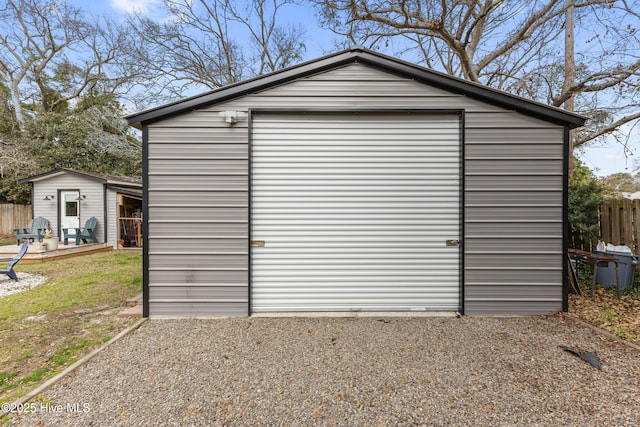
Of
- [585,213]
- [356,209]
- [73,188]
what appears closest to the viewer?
[356,209]

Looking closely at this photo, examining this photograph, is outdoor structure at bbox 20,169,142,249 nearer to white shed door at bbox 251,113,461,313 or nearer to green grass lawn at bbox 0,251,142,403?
green grass lawn at bbox 0,251,142,403

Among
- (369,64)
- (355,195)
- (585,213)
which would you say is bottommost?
(585,213)

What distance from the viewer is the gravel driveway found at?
2195mm

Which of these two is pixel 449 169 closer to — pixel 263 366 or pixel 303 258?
pixel 303 258

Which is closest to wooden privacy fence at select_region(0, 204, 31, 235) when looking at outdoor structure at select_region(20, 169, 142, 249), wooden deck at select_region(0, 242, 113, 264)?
outdoor structure at select_region(20, 169, 142, 249)

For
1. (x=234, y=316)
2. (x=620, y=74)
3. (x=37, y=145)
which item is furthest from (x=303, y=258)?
(x=37, y=145)

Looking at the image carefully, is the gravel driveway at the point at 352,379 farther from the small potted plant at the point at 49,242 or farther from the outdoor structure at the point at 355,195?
the small potted plant at the point at 49,242

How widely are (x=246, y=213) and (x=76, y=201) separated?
11.3 metres

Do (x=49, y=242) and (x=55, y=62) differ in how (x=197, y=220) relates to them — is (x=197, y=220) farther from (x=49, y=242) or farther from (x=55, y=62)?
(x=55, y=62)

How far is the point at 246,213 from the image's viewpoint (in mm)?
4137

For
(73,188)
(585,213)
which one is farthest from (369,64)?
(73,188)

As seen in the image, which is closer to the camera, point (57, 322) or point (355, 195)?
point (57, 322)

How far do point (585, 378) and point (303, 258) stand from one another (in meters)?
3.37

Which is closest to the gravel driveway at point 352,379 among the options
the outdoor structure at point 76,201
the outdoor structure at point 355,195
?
the outdoor structure at point 355,195
